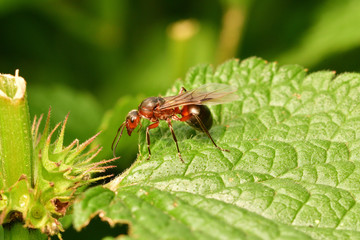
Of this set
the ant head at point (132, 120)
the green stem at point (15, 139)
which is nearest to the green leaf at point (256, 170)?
the ant head at point (132, 120)

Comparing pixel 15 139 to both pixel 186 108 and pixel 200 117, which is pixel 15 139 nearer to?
pixel 200 117

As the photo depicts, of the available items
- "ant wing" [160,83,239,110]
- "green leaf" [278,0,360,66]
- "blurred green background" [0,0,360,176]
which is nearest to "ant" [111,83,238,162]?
"ant wing" [160,83,239,110]

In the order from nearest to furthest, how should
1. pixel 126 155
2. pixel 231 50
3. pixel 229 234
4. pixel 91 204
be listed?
pixel 229 234
pixel 91 204
pixel 126 155
pixel 231 50

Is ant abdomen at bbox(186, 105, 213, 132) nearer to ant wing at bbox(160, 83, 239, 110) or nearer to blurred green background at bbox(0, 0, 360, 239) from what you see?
ant wing at bbox(160, 83, 239, 110)

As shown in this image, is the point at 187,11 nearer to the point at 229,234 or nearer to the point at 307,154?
the point at 307,154

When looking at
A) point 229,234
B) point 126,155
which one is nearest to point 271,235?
point 229,234

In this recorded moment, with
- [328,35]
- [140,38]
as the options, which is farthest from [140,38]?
[328,35]
